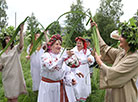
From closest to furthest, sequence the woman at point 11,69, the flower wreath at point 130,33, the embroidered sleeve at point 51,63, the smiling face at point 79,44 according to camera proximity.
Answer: the flower wreath at point 130,33 → the embroidered sleeve at point 51,63 → the woman at point 11,69 → the smiling face at point 79,44

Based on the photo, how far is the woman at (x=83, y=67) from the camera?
3.92 m

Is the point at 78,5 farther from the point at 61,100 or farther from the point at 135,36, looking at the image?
the point at 61,100

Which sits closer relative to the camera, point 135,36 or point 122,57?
point 135,36

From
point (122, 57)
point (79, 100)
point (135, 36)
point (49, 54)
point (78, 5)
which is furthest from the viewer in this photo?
point (79, 100)

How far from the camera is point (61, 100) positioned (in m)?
2.59

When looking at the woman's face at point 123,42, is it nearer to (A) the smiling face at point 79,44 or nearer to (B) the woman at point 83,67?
(B) the woman at point 83,67

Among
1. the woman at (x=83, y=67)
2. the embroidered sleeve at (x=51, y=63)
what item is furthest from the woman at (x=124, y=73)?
the woman at (x=83, y=67)

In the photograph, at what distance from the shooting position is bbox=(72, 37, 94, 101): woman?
3.92 m

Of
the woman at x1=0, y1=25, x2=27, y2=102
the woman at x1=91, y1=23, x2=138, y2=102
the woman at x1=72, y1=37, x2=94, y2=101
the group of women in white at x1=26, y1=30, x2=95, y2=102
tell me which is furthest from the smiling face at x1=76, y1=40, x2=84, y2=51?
the woman at x1=91, y1=23, x2=138, y2=102

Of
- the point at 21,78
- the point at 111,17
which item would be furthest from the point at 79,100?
the point at 111,17

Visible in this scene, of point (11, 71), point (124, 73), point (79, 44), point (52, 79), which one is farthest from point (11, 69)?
point (124, 73)

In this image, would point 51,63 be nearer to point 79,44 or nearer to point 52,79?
point 52,79

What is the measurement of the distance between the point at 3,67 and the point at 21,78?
40 cm

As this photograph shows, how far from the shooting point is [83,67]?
4141 mm
